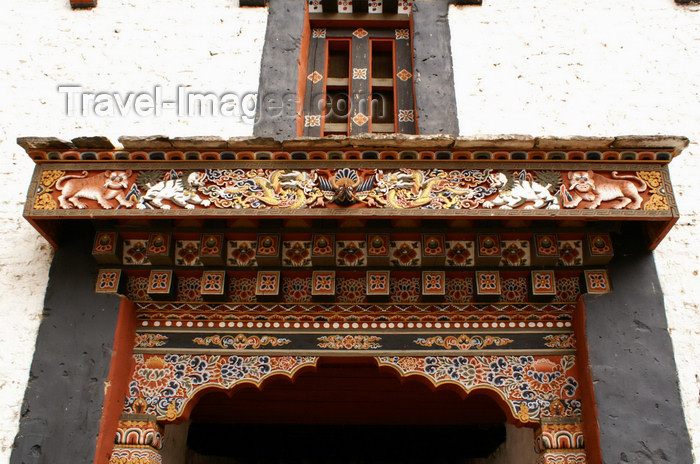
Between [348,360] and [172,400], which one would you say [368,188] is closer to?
[348,360]

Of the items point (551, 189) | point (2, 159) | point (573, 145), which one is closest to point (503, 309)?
point (551, 189)

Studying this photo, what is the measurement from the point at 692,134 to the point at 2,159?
4864 mm

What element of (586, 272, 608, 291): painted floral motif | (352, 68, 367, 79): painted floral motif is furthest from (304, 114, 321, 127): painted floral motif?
(586, 272, 608, 291): painted floral motif

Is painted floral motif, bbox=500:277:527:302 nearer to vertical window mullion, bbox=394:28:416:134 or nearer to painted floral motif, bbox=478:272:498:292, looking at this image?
painted floral motif, bbox=478:272:498:292

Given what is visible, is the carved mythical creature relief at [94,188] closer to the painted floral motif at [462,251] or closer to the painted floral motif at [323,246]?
the painted floral motif at [323,246]

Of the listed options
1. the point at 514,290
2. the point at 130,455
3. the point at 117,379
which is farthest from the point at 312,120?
the point at 130,455

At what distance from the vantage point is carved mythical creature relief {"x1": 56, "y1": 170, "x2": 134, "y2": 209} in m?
4.04

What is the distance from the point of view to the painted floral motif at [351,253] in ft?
13.8

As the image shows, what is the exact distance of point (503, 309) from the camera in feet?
13.9

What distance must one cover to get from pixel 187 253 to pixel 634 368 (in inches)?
108

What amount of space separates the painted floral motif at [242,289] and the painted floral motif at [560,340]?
1826 mm

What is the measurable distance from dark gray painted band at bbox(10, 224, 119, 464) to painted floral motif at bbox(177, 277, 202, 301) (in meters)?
0.39

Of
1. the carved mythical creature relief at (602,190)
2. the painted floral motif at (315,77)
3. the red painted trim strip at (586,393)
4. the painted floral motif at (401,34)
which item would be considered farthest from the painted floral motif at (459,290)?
the painted floral motif at (401,34)

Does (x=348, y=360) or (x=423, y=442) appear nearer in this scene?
(x=348, y=360)
